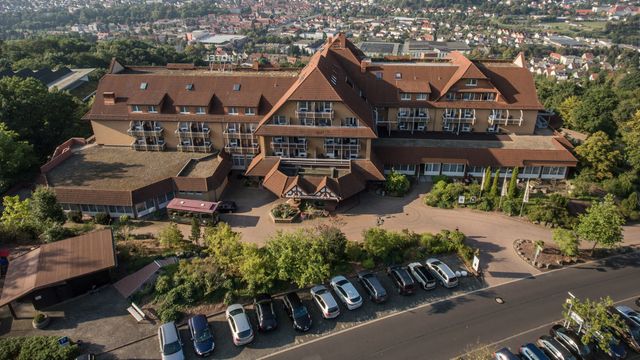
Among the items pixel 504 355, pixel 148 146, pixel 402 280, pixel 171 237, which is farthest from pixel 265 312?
pixel 148 146

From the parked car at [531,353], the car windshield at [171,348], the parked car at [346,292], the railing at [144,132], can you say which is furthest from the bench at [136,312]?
the parked car at [531,353]

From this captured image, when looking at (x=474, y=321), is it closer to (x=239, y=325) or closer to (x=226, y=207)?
(x=239, y=325)

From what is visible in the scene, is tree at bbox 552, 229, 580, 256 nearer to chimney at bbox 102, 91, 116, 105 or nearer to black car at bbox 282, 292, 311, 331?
black car at bbox 282, 292, 311, 331

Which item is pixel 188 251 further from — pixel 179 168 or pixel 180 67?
pixel 180 67

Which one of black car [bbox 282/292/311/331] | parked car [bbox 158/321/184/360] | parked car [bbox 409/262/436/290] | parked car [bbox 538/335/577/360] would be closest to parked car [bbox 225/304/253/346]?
black car [bbox 282/292/311/331]

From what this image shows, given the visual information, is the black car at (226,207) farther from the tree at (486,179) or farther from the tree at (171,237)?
the tree at (486,179)

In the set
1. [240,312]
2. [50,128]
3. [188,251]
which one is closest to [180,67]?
[50,128]
